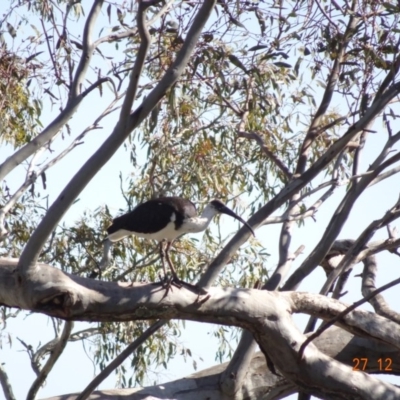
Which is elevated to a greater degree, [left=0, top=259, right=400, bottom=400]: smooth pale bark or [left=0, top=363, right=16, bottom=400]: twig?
[left=0, top=363, right=16, bottom=400]: twig

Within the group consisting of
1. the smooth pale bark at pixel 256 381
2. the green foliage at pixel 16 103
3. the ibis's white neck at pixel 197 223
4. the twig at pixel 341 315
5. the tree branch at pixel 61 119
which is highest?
the green foliage at pixel 16 103

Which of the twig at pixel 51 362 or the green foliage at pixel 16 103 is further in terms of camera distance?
the green foliage at pixel 16 103

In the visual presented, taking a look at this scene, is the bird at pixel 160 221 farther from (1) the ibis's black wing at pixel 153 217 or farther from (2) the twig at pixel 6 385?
(2) the twig at pixel 6 385

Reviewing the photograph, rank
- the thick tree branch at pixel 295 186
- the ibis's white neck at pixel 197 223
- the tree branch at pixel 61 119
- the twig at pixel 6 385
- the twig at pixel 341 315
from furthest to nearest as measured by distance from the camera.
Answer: the twig at pixel 6 385, the ibis's white neck at pixel 197 223, the tree branch at pixel 61 119, the thick tree branch at pixel 295 186, the twig at pixel 341 315

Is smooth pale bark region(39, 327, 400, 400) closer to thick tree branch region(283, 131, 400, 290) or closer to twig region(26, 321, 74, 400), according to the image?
thick tree branch region(283, 131, 400, 290)

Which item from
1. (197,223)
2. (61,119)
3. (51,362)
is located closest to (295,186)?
(197,223)

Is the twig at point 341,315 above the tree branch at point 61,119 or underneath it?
underneath

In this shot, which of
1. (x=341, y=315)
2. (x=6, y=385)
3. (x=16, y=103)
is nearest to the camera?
(x=341, y=315)

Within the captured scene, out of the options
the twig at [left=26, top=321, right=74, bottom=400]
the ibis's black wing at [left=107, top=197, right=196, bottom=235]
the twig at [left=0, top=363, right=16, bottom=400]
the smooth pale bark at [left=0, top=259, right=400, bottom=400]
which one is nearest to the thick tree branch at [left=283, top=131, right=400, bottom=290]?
the smooth pale bark at [left=0, top=259, right=400, bottom=400]

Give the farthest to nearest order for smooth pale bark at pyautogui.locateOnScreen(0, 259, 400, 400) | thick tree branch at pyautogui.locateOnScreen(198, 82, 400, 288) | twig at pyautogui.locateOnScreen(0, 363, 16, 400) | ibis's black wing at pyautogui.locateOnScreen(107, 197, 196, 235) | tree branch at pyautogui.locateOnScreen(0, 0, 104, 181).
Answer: twig at pyautogui.locateOnScreen(0, 363, 16, 400), ibis's black wing at pyautogui.locateOnScreen(107, 197, 196, 235), tree branch at pyautogui.locateOnScreen(0, 0, 104, 181), thick tree branch at pyautogui.locateOnScreen(198, 82, 400, 288), smooth pale bark at pyautogui.locateOnScreen(0, 259, 400, 400)

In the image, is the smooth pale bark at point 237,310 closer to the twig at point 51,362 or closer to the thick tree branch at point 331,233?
the thick tree branch at point 331,233

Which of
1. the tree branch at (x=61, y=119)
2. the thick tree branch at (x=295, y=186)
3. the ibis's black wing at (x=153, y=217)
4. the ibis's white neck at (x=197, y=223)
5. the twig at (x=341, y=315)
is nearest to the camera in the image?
the twig at (x=341, y=315)

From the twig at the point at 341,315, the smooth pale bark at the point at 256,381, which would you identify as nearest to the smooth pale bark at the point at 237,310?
the twig at the point at 341,315

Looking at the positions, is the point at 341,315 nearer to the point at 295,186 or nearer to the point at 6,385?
the point at 295,186
